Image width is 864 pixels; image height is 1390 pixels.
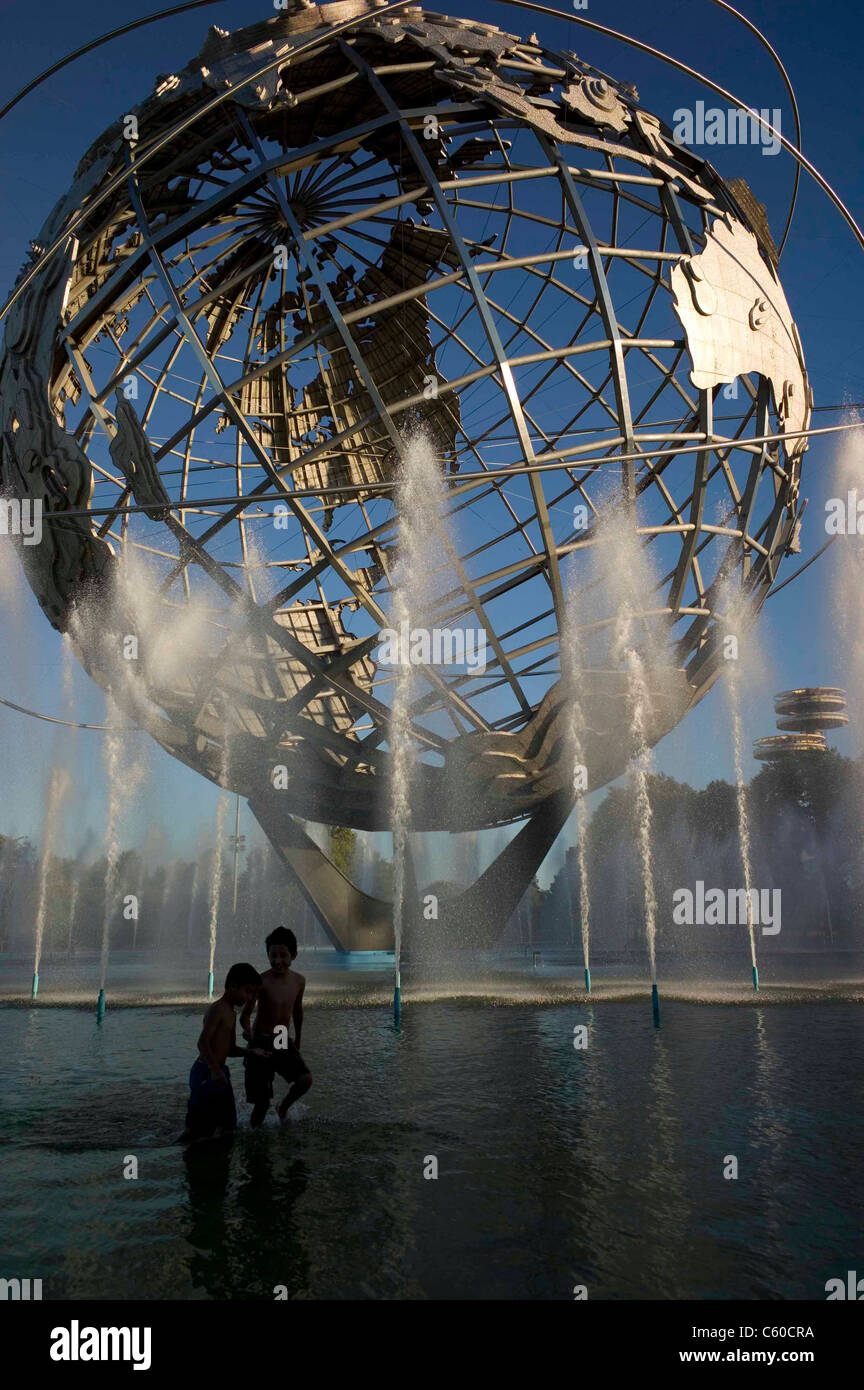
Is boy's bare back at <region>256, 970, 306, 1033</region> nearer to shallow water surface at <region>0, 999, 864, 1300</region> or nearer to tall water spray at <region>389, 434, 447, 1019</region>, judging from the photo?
shallow water surface at <region>0, 999, 864, 1300</region>

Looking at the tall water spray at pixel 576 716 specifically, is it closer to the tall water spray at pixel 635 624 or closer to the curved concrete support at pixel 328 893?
the tall water spray at pixel 635 624

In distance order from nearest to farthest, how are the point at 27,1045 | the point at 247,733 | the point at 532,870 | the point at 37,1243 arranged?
1. the point at 37,1243
2. the point at 27,1045
3. the point at 247,733
4. the point at 532,870

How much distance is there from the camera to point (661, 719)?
43.5 ft

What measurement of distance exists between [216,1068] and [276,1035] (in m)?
0.59

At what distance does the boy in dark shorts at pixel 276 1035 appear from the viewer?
506 cm

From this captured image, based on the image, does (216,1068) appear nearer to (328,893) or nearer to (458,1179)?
(458,1179)

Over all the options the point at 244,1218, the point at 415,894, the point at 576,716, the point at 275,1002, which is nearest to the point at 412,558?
the point at 576,716

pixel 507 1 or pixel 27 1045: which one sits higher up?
pixel 507 1

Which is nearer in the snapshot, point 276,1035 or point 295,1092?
point 295,1092

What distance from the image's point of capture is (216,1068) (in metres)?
4.68
